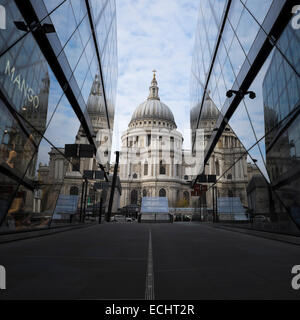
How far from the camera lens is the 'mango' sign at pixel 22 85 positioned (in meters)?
5.31

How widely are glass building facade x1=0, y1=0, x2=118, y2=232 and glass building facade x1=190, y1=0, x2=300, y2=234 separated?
19.0 ft

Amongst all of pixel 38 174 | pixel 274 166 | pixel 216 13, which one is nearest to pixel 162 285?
pixel 274 166

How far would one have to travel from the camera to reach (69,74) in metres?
10.2

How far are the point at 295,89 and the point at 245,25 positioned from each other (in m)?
4.80

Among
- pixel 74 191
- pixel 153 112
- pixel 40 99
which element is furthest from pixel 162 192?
pixel 40 99

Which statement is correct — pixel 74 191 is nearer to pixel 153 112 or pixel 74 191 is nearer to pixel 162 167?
pixel 162 167

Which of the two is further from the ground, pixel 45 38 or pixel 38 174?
pixel 45 38

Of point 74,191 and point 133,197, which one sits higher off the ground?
point 133,197

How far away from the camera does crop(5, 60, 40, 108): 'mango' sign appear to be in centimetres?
531

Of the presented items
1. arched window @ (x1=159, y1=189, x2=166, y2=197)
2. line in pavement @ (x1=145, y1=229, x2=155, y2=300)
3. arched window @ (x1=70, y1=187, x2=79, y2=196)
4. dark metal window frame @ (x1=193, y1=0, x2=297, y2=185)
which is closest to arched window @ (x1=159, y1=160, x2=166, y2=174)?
arched window @ (x1=159, y1=189, x2=166, y2=197)

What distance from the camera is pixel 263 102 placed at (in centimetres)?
820

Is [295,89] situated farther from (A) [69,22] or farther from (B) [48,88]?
(A) [69,22]

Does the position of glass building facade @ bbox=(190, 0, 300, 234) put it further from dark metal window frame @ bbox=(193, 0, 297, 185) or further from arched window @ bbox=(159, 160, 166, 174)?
arched window @ bbox=(159, 160, 166, 174)

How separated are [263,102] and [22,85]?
6.73m
